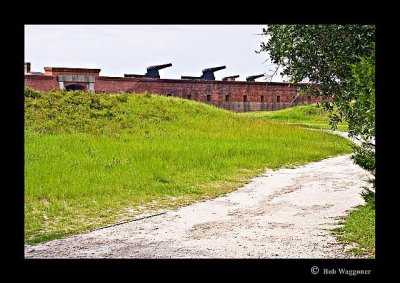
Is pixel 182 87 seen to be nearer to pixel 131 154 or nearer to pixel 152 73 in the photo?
pixel 152 73

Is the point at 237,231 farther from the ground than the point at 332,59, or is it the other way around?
the point at 332,59

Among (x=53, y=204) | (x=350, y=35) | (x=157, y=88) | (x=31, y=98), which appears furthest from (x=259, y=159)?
(x=157, y=88)

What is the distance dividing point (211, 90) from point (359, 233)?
3790 cm

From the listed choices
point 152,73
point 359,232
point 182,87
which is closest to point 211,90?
point 182,87

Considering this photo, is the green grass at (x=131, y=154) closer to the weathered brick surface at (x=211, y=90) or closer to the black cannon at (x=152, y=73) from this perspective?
the weathered brick surface at (x=211, y=90)

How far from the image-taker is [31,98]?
25.0 meters

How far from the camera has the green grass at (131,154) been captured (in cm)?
1098

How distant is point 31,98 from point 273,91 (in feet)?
89.9

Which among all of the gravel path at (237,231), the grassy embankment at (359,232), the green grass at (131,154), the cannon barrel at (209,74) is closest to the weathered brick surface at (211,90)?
the cannon barrel at (209,74)

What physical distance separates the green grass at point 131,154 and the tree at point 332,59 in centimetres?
364

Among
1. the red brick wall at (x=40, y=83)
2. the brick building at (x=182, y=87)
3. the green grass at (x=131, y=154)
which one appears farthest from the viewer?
the brick building at (x=182, y=87)

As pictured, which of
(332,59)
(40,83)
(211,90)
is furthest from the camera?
Answer: (211,90)

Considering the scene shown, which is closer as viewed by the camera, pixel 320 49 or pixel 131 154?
pixel 320 49

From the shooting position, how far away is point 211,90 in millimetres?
45844
